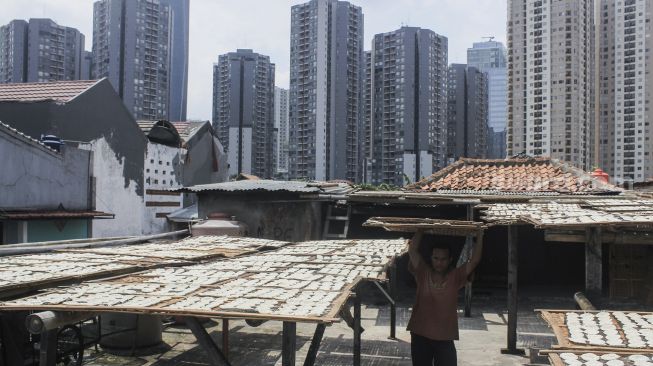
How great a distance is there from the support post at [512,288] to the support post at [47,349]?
23.9 ft

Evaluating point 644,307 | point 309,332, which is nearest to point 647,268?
point 644,307

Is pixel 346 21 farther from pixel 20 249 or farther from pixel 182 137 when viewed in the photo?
pixel 20 249

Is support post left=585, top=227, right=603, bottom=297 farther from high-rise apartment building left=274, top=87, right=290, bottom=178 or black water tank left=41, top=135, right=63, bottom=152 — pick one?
high-rise apartment building left=274, top=87, right=290, bottom=178

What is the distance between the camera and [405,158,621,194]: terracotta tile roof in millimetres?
15995

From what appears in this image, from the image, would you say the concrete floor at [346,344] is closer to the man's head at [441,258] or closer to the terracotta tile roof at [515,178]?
the terracotta tile roof at [515,178]

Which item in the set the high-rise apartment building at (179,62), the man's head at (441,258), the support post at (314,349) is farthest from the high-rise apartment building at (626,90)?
the high-rise apartment building at (179,62)

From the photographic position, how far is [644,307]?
8.62m

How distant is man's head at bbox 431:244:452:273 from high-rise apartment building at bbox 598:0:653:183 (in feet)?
160

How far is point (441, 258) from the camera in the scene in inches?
225

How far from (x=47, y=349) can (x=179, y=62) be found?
83172 millimetres

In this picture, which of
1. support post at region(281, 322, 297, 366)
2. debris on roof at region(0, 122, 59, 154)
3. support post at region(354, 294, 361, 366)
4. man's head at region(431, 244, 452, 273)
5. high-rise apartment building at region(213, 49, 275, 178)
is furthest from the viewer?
high-rise apartment building at region(213, 49, 275, 178)

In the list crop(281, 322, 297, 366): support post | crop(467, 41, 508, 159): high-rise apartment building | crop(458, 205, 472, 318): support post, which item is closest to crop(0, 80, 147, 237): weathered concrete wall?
crop(458, 205, 472, 318): support post

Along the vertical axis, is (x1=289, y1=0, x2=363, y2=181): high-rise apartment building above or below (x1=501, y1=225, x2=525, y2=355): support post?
above

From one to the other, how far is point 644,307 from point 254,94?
50.9m
